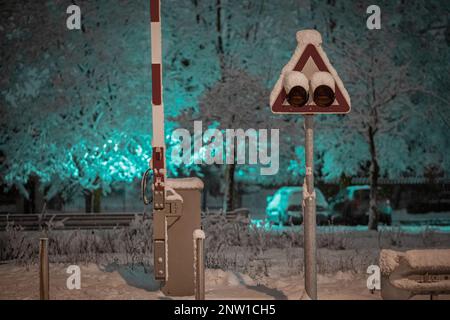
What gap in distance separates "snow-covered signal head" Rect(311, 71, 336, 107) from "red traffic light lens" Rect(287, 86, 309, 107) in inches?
4.2

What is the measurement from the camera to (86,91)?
20594 millimetres

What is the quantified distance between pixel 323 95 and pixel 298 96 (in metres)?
0.27

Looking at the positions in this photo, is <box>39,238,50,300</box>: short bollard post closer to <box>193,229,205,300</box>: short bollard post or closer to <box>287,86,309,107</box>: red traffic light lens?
<box>193,229,205,300</box>: short bollard post

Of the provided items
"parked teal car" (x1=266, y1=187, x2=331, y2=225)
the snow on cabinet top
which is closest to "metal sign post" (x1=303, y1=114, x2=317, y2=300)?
the snow on cabinet top

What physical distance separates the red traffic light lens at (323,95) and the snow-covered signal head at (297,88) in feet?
0.35

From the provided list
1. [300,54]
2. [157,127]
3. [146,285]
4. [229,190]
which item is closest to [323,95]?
[300,54]

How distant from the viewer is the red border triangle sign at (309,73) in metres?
7.10

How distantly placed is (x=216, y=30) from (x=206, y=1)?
1.09 meters

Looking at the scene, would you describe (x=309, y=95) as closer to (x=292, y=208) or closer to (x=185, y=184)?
(x=185, y=184)

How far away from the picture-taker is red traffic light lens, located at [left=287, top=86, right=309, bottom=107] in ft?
23.0

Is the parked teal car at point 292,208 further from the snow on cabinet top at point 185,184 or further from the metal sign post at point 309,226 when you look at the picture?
the metal sign post at point 309,226

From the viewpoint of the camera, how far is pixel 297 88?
699cm
